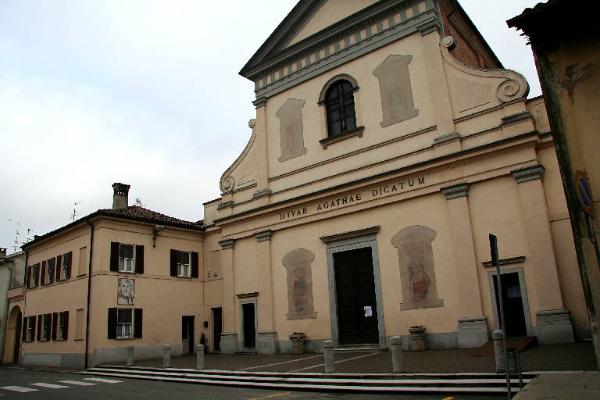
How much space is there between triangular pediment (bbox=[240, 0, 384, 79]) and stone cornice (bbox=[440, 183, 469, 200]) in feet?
27.2

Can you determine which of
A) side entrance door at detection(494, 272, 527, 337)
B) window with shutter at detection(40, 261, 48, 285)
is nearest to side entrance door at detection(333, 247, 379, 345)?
side entrance door at detection(494, 272, 527, 337)

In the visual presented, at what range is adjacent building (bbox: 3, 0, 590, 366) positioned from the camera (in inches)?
615

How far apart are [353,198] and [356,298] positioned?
3.76 metres

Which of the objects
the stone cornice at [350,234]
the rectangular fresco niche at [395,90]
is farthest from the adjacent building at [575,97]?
the stone cornice at [350,234]

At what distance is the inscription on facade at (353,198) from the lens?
58.6 feet

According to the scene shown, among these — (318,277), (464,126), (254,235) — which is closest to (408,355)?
(318,277)

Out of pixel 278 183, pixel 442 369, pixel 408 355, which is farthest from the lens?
pixel 278 183

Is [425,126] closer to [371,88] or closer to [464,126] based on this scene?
[464,126]

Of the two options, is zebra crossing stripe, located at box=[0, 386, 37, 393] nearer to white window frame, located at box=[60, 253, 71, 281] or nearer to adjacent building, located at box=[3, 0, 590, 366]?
adjacent building, located at box=[3, 0, 590, 366]

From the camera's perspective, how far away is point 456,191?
54.8 feet

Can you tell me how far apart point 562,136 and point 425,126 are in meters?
10.1

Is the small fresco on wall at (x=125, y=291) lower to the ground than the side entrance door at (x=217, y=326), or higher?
higher

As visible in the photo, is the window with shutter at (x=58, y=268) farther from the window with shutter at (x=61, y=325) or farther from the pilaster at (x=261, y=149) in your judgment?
the pilaster at (x=261, y=149)

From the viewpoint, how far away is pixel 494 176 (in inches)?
636
